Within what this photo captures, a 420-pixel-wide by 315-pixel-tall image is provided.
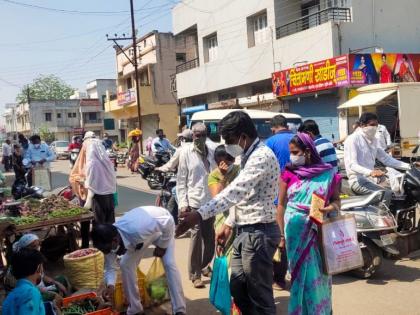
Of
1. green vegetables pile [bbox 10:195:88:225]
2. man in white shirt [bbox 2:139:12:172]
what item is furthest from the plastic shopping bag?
man in white shirt [bbox 2:139:12:172]

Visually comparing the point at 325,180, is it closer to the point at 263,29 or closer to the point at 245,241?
the point at 245,241

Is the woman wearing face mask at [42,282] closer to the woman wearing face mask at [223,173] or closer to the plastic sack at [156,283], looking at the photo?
the plastic sack at [156,283]

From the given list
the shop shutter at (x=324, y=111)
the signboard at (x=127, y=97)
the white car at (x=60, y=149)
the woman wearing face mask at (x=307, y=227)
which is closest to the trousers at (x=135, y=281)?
the woman wearing face mask at (x=307, y=227)

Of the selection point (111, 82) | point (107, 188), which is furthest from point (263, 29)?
point (111, 82)

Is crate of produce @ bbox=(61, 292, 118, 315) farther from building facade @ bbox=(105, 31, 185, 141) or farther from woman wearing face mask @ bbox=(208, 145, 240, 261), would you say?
building facade @ bbox=(105, 31, 185, 141)

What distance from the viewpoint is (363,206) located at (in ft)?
18.1

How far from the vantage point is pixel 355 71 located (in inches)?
607

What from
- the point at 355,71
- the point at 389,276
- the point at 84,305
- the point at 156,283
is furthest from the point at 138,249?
the point at 355,71

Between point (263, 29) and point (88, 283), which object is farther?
point (263, 29)

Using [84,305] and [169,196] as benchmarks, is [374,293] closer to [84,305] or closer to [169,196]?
[84,305]

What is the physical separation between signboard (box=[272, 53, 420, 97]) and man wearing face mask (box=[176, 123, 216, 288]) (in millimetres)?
10976

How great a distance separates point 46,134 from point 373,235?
60.8 meters

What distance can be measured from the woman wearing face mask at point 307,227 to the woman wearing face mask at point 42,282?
1.98 m

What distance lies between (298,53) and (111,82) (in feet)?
173
